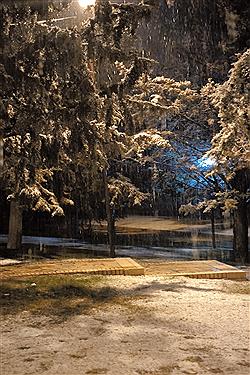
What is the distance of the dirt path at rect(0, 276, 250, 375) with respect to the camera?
325 cm

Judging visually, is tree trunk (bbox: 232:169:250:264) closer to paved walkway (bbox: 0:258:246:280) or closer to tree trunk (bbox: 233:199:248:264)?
tree trunk (bbox: 233:199:248:264)

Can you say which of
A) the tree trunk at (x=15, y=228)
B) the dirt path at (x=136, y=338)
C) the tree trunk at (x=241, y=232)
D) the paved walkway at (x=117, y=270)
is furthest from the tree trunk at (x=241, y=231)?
the dirt path at (x=136, y=338)

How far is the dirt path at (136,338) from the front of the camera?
10.7ft

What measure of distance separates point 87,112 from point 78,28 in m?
1.20

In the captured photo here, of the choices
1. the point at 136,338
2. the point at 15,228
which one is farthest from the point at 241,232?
the point at 136,338

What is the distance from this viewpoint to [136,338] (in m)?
3.93

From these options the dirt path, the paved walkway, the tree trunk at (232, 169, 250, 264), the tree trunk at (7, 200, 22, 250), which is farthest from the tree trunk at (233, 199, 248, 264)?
the dirt path

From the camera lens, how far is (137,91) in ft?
42.9

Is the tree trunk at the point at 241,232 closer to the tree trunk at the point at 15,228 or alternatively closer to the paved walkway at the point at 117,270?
the paved walkway at the point at 117,270

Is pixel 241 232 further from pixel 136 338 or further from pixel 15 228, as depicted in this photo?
pixel 136 338

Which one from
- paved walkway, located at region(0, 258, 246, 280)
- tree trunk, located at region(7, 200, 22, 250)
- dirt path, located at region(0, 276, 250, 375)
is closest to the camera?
dirt path, located at region(0, 276, 250, 375)

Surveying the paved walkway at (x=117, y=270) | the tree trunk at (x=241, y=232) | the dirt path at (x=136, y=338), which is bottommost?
the dirt path at (x=136, y=338)

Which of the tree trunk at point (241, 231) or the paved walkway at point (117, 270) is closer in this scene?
the paved walkway at point (117, 270)

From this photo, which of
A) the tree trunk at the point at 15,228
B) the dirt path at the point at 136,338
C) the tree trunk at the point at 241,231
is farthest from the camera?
the tree trunk at the point at 15,228
